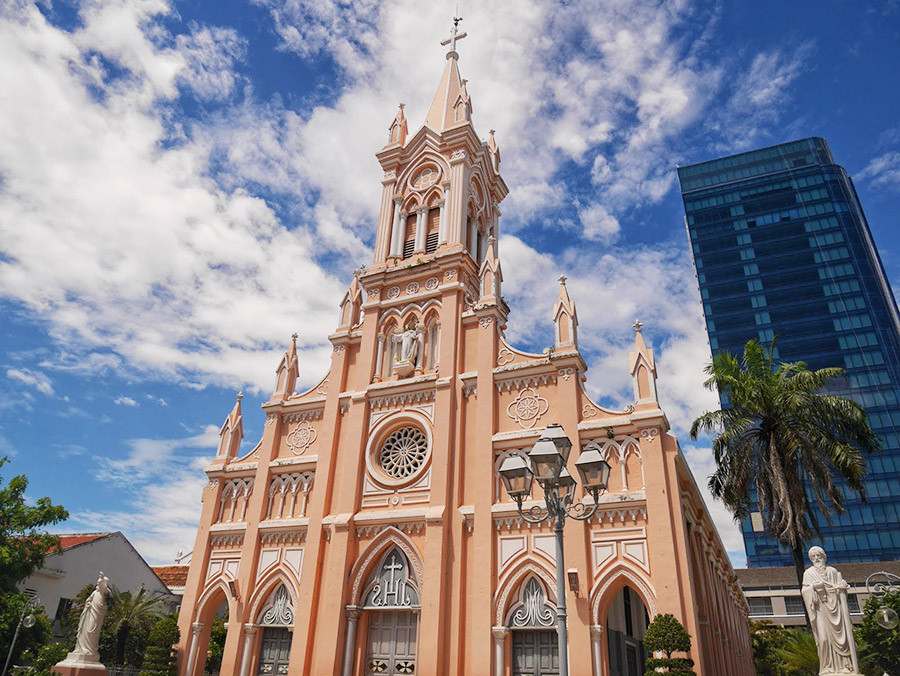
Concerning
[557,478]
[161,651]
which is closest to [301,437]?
[161,651]

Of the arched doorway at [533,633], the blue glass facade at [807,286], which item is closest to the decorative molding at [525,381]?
the arched doorway at [533,633]

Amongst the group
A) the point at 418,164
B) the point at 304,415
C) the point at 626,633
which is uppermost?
the point at 418,164

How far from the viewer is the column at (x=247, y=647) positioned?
67.0 feet

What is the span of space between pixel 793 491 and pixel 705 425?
9.86ft

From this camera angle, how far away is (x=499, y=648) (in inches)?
695

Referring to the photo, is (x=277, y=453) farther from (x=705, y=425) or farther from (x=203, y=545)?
(x=705, y=425)

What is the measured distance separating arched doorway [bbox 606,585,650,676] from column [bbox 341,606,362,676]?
25.2 feet

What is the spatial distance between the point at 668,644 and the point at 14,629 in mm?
22756

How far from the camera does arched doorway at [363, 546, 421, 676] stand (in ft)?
63.5

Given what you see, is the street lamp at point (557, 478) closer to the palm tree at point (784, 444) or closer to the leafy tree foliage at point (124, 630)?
the palm tree at point (784, 444)

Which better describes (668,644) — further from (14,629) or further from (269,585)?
(14,629)

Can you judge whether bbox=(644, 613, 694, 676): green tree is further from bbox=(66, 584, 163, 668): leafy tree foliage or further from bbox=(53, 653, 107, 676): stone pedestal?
bbox=(66, 584, 163, 668): leafy tree foliage

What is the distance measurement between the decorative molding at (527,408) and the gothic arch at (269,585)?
9078 mm

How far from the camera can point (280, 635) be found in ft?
68.8
